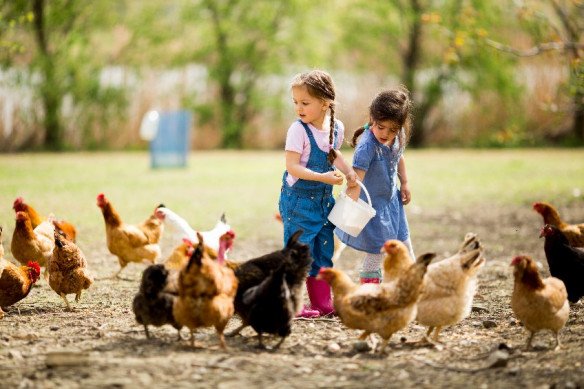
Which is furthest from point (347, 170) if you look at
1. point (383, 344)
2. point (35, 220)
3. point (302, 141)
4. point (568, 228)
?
point (35, 220)

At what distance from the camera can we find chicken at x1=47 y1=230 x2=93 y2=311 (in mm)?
6461

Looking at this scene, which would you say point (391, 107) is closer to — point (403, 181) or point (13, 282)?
point (403, 181)

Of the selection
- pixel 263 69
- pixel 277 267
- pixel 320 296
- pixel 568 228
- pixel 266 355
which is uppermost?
pixel 263 69

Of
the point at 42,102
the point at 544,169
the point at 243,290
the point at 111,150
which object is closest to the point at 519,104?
the point at 544,169

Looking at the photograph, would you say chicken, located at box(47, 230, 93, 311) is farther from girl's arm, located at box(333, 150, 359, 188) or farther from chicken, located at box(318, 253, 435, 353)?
chicken, located at box(318, 253, 435, 353)

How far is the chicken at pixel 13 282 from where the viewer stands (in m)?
6.18

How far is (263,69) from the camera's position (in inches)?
1075

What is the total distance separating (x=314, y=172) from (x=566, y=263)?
195 centimetres

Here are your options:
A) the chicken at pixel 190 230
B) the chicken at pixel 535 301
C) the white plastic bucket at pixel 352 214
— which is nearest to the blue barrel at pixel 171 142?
the chicken at pixel 190 230

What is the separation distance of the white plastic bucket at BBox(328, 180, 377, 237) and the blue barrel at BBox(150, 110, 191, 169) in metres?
14.5

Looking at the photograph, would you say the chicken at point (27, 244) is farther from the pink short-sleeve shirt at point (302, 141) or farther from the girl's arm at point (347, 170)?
the girl's arm at point (347, 170)

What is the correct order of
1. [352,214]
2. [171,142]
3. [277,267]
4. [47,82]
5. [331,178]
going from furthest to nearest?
[47,82] < [171,142] < [331,178] < [352,214] < [277,267]

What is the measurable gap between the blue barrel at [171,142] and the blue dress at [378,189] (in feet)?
46.3

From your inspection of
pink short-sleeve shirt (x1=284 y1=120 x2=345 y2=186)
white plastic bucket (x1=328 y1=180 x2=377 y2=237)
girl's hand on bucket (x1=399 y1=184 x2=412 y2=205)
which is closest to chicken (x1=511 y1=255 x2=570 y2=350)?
white plastic bucket (x1=328 y1=180 x2=377 y2=237)
